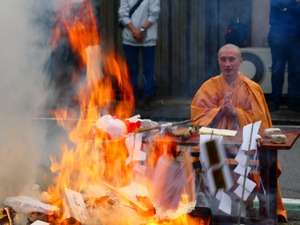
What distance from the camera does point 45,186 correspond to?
4.82 metres

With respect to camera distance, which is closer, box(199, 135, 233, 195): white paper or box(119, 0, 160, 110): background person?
box(199, 135, 233, 195): white paper

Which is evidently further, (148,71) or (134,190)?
(148,71)

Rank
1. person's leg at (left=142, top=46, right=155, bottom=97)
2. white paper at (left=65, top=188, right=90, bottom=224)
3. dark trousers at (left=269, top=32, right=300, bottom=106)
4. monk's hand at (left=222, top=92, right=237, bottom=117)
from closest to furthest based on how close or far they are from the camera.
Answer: white paper at (left=65, top=188, right=90, bottom=224) → monk's hand at (left=222, top=92, right=237, bottom=117) → dark trousers at (left=269, top=32, right=300, bottom=106) → person's leg at (left=142, top=46, right=155, bottom=97)

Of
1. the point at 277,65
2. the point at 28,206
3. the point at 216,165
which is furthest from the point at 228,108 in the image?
the point at 277,65

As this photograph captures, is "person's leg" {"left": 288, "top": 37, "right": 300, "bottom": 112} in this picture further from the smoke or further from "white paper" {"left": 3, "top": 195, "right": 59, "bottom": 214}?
"white paper" {"left": 3, "top": 195, "right": 59, "bottom": 214}

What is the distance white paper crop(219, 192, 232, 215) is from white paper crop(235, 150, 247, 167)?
0.35 metres

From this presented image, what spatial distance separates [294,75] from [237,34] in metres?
1.05

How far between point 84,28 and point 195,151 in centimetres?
140

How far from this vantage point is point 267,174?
4.63 m

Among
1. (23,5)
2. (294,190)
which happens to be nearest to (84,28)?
(23,5)

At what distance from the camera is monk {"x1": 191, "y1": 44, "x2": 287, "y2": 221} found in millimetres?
5293

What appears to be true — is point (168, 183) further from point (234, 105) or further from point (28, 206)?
point (234, 105)

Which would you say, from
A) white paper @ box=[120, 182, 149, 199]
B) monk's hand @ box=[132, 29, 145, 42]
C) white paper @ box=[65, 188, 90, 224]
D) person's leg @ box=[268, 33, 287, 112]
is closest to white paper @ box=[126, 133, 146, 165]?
white paper @ box=[120, 182, 149, 199]

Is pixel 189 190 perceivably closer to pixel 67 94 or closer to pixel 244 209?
pixel 244 209
